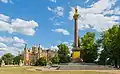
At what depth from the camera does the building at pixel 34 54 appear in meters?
161

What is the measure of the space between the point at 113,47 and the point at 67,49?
32.9 m

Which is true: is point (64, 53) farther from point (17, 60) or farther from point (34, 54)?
point (17, 60)

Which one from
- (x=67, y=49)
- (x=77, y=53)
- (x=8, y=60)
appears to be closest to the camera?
(x=77, y=53)

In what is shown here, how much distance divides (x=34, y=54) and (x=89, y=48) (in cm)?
8609

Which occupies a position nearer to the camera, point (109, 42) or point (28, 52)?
point (109, 42)

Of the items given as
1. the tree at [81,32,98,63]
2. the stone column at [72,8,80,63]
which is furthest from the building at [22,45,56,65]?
the stone column at [72,8,80,63]

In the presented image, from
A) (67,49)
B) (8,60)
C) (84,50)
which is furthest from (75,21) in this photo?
(8,60)

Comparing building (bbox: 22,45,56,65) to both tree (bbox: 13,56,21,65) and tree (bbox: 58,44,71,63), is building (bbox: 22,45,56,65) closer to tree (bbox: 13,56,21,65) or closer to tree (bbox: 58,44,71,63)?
tree (bbox: 13,56,21,65)

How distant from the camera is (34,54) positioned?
547 feet

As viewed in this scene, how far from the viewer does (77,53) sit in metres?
63.6

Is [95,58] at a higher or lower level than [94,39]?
lower

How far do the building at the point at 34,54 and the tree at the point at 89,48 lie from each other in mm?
72518

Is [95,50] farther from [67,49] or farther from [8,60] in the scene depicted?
[8,60]

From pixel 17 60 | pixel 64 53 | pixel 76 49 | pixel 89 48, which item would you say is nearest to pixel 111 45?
pixel 89 48
